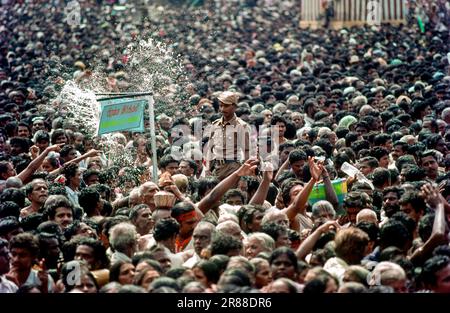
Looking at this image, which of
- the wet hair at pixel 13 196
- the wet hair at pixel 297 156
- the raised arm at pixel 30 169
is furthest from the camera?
the wet hair at pixel 297 156

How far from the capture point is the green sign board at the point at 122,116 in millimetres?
12648

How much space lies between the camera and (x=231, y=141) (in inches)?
522

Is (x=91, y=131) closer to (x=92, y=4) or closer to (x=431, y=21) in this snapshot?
(x=431, y=21)

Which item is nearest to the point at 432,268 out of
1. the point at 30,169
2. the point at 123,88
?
the point at 30,169

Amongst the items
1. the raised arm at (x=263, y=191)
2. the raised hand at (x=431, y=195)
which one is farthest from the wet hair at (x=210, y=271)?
the raised arm at (x=263, y=191)

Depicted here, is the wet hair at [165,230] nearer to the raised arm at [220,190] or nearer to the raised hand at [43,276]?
the raised hand at [43,276]

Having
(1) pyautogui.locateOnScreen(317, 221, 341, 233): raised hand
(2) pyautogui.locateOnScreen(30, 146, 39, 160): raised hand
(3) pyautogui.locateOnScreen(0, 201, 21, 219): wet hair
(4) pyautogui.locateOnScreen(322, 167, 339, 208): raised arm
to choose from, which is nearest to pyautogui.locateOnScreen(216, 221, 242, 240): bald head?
(1) pyautogui.locateOnScreen(317, 221, 341, 233): raised hand

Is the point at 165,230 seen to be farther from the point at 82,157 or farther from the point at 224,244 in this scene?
the point at 82,157

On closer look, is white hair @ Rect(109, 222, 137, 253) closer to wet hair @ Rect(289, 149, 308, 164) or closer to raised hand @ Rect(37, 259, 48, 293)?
raised hand @ Rect(37, 259, 48, 293)

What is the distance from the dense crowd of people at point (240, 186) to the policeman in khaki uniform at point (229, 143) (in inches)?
0.7

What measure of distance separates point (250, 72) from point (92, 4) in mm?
23091

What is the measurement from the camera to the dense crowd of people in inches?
328

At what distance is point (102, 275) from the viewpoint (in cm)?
879
